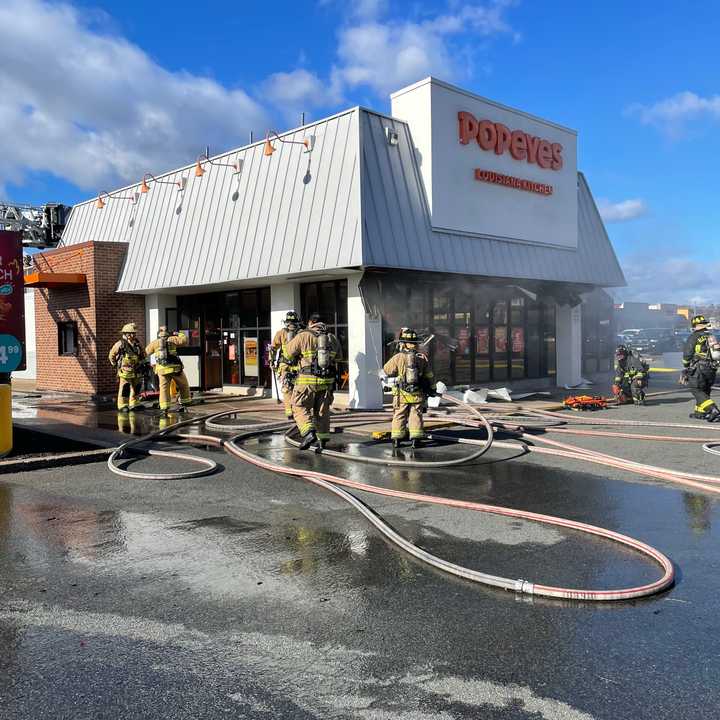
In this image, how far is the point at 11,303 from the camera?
27.7 feet

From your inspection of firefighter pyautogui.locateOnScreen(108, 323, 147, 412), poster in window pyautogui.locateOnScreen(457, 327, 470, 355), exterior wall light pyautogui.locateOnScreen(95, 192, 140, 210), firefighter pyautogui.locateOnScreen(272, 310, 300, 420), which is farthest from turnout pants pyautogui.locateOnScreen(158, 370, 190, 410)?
exterior wall light pyautogui.locateOnScreen(95, 192, 140, 210)

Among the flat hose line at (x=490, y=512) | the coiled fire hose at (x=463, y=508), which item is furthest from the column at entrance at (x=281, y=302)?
the flat hose line at (x=490, y=512)

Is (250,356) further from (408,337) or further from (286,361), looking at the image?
(408,337)

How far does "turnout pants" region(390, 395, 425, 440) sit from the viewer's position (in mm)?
9258

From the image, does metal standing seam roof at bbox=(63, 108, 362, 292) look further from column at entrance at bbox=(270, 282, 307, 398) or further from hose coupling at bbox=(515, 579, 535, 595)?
hose coupling at bbox=(515, 579, 535, 595)

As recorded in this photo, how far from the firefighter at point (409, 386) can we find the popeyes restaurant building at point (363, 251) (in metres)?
2.86

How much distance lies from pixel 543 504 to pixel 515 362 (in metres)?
11.3

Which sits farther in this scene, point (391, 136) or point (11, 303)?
point (391, 136)

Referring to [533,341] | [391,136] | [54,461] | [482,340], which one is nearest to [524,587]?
[54,461]

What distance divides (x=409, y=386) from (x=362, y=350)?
→ 3883 mm

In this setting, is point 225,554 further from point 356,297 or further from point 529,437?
point 356,297

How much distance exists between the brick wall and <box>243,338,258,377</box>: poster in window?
3205mm

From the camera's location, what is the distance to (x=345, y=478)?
752 centimetres

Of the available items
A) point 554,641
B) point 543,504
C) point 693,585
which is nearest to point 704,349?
point 543,504
